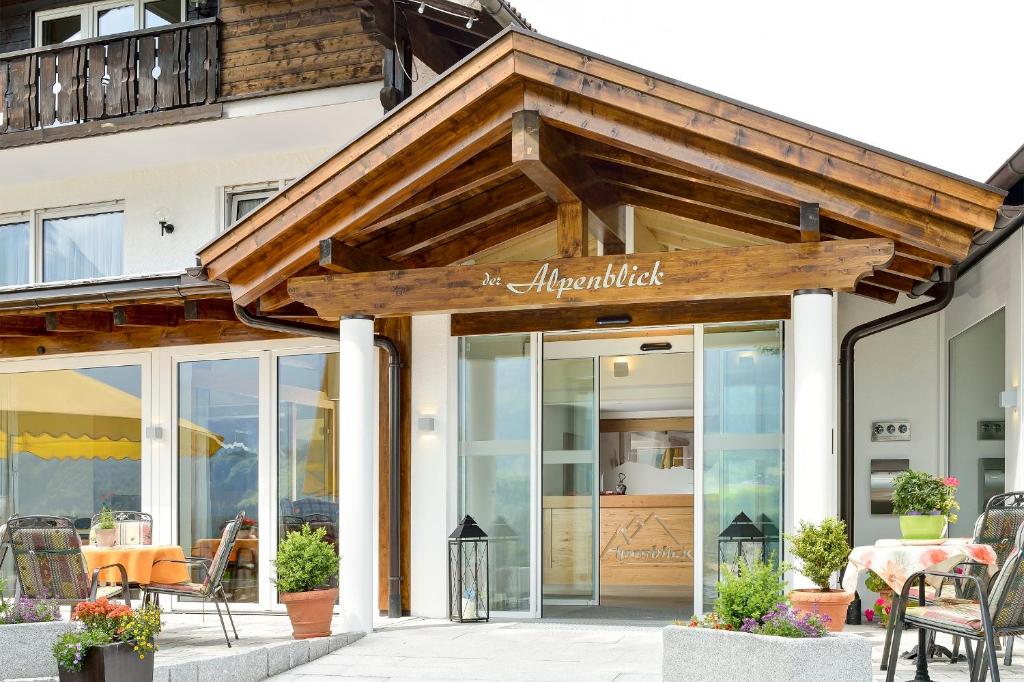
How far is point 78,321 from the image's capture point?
11758 millimetres

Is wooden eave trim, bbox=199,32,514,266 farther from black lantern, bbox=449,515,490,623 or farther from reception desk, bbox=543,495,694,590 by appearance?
reception desk, bbox=543,495,694,590

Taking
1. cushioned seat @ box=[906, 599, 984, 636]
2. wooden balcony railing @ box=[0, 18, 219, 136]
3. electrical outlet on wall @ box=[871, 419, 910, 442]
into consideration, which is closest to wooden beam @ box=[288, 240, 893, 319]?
cushioned seat @ box=[906, 599, 984, 636]

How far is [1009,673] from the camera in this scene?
23.8 ft

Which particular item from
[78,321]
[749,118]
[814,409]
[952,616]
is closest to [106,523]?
[78,321]

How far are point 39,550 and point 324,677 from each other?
2.35 m

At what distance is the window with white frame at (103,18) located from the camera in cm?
1341

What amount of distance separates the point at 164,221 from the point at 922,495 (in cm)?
845

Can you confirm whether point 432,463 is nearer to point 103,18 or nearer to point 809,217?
point 809,217

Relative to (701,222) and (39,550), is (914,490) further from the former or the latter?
(39,550)

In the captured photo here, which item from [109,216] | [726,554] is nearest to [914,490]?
[726,554]

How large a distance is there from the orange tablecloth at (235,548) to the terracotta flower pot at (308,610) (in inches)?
123

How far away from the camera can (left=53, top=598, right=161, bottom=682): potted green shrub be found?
6582 mm

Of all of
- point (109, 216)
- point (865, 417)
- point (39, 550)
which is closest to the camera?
point (39, 550)

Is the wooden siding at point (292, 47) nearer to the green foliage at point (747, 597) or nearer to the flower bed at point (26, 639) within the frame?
the flower bed at point (26, 639)
